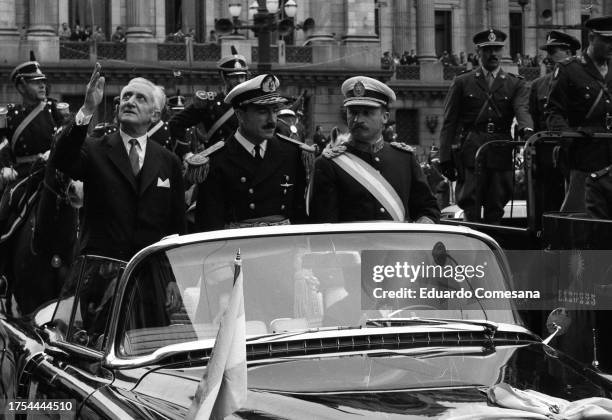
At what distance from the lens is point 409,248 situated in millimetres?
6594

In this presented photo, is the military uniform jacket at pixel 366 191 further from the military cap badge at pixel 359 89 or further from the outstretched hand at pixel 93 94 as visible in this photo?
the outstretched hand at pixel 93 94

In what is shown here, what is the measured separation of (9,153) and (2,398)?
6.76 metres

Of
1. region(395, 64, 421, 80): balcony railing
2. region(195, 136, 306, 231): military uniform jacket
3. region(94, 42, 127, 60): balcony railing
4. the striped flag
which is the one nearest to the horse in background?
region(195, 136, 306, 231): military uniform jacket

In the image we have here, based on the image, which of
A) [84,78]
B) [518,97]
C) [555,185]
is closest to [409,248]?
[555,185]

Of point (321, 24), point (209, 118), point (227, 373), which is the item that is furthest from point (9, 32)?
point (227, 373)

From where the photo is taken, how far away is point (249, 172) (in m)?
9.48

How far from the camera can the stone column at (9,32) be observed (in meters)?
61.1

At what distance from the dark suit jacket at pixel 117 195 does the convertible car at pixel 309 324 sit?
6.72 ft

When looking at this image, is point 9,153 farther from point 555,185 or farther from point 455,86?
point 555,185

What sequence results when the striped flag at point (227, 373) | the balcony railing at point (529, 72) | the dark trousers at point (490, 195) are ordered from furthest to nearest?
the balcony railing at point (529, 72), the dark trousers at point (490, 195), the striped flag at point (227, 373)

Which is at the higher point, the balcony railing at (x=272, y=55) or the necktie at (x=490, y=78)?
the balcony railing at (x=272, y=55)

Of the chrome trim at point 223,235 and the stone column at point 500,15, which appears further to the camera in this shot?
the stone column at point 500,15

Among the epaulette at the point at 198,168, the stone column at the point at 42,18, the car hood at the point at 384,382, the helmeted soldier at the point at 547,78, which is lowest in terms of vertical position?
the car hood at the point at 384,382

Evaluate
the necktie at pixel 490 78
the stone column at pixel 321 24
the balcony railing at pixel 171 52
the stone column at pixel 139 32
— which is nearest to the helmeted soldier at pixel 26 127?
the necktie at pixel 490 78
